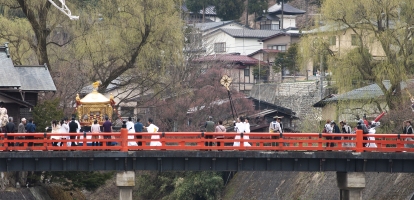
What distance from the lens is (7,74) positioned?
44.8 m

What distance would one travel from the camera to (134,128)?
122 ft

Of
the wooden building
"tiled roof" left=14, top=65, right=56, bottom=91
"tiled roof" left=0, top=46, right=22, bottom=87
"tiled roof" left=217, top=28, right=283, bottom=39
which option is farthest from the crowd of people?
"tiled roof" left=217, top=28, right=283, bottom=39

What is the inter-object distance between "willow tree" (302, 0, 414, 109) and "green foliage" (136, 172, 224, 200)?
9421mm

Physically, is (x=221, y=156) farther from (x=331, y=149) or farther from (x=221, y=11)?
(x=221, y=11)

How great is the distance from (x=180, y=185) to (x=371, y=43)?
1369 cm

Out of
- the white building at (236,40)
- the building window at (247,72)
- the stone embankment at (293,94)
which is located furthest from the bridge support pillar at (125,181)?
the white building at (236,40)

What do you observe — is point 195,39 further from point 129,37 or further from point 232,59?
point 129,37

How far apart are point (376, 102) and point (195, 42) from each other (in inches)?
1135

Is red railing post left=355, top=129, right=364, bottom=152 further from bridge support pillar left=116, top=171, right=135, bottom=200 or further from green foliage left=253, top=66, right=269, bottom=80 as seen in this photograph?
green foliage left=253, top=66, right=269, bottom=80

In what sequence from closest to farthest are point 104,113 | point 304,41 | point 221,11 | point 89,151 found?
1. point 89,151
2. point 104,113
3. point 304,41
4. point 221,11

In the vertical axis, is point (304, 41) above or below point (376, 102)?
above

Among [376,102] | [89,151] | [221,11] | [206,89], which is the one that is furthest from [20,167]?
[221,11]

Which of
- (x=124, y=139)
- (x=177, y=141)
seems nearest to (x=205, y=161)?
(x=177, y=141)

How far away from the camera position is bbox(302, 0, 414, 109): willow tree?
156 ft
